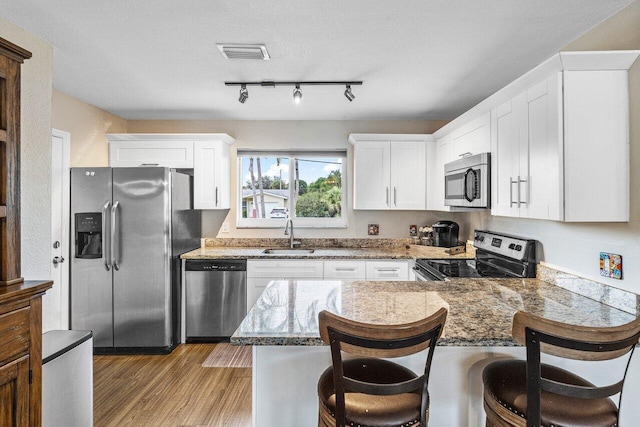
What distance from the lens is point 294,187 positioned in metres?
4.27

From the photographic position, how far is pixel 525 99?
209 cm

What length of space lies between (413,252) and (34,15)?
3492 millimetres

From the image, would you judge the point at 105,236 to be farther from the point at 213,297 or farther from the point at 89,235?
the point at 213,297

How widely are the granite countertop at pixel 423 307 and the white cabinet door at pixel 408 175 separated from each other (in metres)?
1.62

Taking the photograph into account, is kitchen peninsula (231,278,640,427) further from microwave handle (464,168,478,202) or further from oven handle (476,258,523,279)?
microwave handle (464,168,478,202)

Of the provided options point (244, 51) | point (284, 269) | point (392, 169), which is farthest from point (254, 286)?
point (244, 51)

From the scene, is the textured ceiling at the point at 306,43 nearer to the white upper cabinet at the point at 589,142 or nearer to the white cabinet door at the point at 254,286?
the white upper cabinet at the point at 589,142

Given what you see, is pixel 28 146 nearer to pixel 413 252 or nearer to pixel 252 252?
pixel 252 252

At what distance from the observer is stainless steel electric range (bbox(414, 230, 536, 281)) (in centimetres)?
248

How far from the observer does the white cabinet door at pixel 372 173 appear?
3855mm

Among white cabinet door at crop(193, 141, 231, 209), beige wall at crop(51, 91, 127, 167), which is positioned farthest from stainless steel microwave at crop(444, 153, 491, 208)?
beige wall at crop(51, 91, 127, 167)

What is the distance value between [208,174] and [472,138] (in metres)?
2.67

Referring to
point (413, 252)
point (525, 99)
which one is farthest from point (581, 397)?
point (413, 252)

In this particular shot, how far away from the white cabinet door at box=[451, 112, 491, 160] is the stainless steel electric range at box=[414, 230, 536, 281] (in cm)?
74
